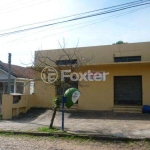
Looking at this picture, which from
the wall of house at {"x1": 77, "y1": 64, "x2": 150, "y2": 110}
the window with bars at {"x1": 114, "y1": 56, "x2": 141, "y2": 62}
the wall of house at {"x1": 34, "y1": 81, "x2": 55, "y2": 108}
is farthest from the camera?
the wall of house at {"x1": 34, "y1": 81, "x2": 55, "y2": 108}

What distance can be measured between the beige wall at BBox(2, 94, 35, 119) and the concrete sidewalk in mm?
420

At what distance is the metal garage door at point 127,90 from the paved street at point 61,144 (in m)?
7.14

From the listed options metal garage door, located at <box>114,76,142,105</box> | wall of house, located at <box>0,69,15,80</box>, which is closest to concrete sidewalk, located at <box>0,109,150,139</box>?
metal garage door, located at <box>114,76,142,105</box>

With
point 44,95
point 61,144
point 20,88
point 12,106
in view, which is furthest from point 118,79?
point 20,88

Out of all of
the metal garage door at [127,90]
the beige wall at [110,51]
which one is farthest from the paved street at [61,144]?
the metal garage door at [127,90]

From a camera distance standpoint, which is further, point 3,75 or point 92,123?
point 3,75

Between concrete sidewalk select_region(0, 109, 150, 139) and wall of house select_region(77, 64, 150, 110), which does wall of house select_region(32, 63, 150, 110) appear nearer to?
wall of house select_region(77, 64, 150, 110)

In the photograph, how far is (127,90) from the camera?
14.6m

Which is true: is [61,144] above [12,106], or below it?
below

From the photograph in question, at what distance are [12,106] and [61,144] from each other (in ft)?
22.8

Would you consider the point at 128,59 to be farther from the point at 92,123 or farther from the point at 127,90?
the point at 92,123

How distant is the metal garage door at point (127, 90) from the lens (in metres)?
14.4

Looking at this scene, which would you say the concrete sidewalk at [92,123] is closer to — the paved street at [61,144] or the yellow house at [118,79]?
the paved street at [61,144]

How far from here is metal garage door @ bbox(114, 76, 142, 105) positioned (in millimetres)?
14398
